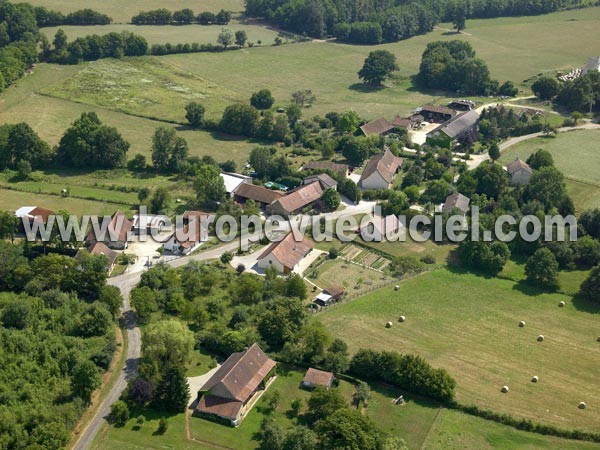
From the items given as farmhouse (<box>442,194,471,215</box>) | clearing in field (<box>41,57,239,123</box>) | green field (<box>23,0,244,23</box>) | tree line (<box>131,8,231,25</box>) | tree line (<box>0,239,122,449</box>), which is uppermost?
green field (<box>23,0,244,23</box>)

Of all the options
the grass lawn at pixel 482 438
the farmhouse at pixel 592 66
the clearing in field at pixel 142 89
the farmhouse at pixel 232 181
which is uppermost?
the farmhouse at pixel 592 66

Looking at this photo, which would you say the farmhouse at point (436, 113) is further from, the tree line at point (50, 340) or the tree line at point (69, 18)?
the tree line at point (69, 18)

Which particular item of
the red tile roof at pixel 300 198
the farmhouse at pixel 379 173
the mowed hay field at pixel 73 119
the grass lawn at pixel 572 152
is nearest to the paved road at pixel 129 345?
the red tile roof at pixel 300 198

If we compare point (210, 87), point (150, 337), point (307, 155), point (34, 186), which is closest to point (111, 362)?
point (150, 337)

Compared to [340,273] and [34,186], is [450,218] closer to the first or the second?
[340,273]

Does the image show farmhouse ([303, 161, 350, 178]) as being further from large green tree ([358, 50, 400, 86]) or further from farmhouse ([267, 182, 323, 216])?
large green tree ([358, 50, 400, 86])

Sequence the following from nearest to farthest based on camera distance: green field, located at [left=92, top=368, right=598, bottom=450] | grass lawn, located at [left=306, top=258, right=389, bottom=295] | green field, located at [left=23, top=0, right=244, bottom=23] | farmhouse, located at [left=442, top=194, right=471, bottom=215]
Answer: green field, located at [left=92, top=368, right=598, bottom=450] < grass lawn, located at [left=306, top=258, right=389, bottom=295] < farmhouse, located at [left=442, top=194, right=471, bottom=215] < green field, located at [left=23, top=0, right=244, bottom=23]

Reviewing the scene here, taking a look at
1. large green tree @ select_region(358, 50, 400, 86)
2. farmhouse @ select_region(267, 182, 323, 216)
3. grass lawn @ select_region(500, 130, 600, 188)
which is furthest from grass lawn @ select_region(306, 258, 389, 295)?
large green tree @ select_region(358, 50, 400, 86)

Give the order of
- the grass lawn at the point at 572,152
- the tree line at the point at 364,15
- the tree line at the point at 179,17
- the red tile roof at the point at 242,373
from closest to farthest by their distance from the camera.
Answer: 1. the red tile roof at the point at 242,373
2. the grass lawn at the point at 572,152
3. the tree line at the point at 364,15
4. the tree line at the point at 179,17
